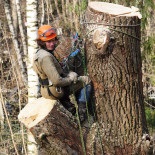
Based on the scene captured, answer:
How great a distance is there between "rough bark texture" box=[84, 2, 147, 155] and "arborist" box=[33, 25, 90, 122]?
234mm

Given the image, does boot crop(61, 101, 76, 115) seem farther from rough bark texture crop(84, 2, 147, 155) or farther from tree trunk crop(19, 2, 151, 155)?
rough bark texture crop(84, 2, 147, 155)

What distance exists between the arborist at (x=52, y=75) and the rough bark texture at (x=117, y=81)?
234mm

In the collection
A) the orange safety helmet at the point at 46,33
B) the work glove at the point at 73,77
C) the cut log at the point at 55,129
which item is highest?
the orange safety helmet at the point at 46,33

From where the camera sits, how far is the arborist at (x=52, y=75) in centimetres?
397

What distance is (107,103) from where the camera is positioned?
3.93 m

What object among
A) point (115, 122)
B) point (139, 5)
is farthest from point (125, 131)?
point (139, 5)

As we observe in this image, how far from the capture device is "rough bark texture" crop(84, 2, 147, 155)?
3723 mm

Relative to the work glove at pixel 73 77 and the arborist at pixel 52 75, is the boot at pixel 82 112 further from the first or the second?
the work glove at pixel 73 77

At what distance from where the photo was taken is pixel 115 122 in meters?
3.99

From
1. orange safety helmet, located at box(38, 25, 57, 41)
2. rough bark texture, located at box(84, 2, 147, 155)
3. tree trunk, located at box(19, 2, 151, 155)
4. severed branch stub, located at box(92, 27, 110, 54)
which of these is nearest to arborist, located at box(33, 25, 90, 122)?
orange safety helmet, located at box(38, 25, 57, 41)

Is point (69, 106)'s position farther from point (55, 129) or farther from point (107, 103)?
point (107, 103)

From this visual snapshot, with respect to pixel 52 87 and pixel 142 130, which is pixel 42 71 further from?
pixel 142 130

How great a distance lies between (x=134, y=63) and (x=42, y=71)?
1027 millimetres

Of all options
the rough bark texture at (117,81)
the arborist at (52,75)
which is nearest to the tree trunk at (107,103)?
the rough bark texture at (117,81)
